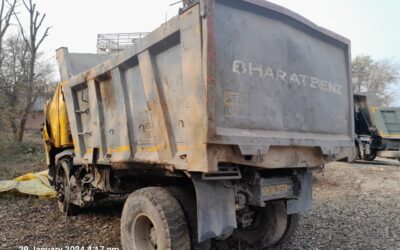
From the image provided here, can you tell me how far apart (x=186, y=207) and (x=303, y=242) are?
2025 millimetres

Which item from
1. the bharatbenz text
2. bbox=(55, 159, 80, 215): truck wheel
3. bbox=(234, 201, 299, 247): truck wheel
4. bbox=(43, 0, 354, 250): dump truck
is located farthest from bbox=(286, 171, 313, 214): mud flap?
bbox=(55, 159, 80, 215): truck wheel

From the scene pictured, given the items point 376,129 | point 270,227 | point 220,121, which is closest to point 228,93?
point 220,121

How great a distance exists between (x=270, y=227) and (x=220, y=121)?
1.95 m

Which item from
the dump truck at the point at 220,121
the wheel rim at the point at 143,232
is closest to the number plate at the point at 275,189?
the dump truck at the point at 220,121

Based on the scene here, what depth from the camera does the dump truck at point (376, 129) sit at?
46.9 feet

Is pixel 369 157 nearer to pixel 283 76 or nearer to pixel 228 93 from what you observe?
pixel 283 76

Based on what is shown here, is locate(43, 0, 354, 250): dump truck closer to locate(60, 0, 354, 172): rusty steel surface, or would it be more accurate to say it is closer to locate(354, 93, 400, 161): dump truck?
locate(60, 0, 354, 172): rusty steel surface

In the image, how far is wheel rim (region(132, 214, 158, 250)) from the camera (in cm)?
364

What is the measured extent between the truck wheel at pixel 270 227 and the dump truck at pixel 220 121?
1cm

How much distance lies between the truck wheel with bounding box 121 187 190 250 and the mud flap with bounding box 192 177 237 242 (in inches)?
10.7

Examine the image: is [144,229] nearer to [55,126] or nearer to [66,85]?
[66,85]

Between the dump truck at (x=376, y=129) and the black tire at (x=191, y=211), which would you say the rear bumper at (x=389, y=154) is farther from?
the black tire at (x=191, y=211)

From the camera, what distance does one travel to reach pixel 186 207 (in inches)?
133

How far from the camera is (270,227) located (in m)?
4.25
